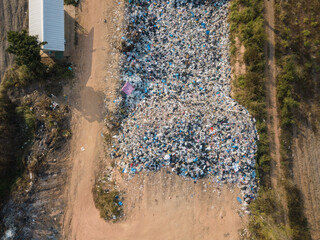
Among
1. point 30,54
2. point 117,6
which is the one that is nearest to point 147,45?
point 117,6

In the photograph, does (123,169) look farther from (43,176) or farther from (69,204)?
(43,176)

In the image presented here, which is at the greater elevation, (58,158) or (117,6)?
(117,6)

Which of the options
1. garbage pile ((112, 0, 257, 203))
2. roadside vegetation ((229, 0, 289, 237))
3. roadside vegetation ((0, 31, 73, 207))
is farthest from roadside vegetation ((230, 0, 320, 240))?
roadside vegetation ((0, 31, 73, 207))

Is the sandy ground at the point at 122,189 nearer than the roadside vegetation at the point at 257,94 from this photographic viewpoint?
Answer: Yes

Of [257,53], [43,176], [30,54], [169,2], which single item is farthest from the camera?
[169,2]

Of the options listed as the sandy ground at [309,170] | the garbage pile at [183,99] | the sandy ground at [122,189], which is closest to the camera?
the sandy ground at [122,189]

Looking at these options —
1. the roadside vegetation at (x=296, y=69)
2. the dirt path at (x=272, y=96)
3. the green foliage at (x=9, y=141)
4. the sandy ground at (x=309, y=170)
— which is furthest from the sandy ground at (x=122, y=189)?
the roadside vegetation at (x=296, y=69)

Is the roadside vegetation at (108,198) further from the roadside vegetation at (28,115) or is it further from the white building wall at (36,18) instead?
the white building wall at (36,18)
